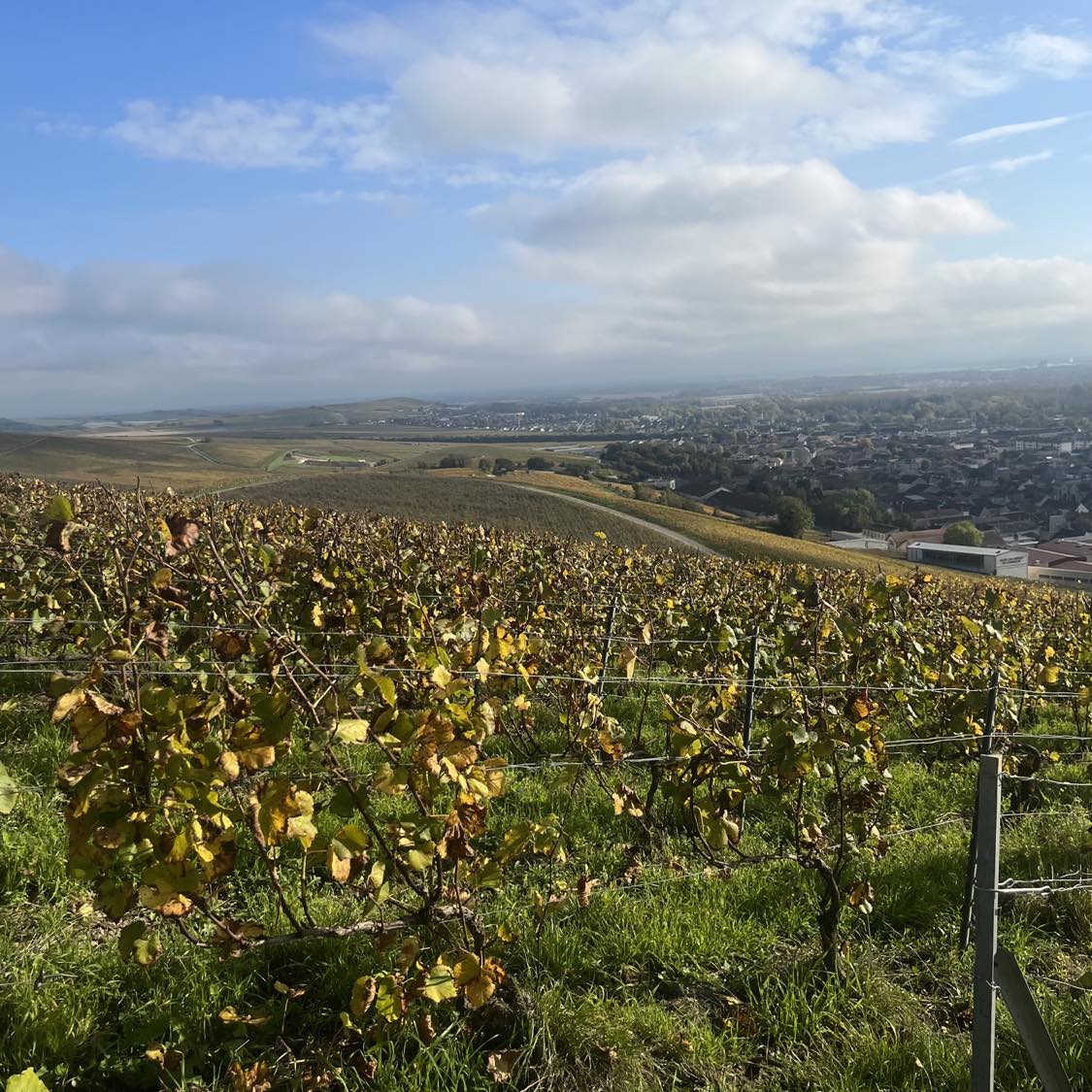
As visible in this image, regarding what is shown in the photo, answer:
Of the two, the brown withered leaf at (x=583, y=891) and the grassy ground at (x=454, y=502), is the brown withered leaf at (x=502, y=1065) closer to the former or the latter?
the brown withered leaf at (x=583, y=891)

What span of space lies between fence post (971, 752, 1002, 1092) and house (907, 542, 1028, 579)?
190ft

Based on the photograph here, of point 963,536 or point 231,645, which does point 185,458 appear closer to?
point 963,536

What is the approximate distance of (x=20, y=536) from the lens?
6625mm

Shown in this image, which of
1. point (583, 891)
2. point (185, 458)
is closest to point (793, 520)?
point (583, 891)

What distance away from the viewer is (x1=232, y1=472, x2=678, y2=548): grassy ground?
44844 mm

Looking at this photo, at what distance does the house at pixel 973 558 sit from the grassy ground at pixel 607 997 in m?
56.6

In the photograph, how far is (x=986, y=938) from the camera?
2.23 m

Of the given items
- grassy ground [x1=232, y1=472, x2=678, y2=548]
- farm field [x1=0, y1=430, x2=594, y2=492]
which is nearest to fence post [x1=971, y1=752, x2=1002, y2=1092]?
farm field [x1=0, y1=430, x2=594, y2=492]

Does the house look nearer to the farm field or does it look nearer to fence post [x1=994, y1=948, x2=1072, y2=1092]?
the farm field

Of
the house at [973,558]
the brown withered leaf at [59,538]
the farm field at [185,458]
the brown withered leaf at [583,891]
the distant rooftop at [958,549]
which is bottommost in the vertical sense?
the house at [973,558]

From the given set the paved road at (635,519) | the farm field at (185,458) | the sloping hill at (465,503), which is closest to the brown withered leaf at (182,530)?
the farm field at (185,458)

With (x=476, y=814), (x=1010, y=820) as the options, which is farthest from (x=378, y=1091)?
(x=1010, y=820)

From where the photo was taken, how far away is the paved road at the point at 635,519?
4345 cm

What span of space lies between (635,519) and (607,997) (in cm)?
4881
